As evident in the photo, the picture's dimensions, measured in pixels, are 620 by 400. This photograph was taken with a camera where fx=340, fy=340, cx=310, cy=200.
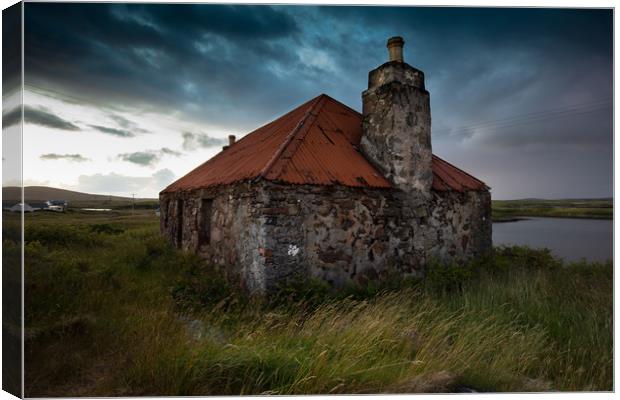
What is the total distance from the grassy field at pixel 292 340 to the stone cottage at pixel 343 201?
474 millimetres

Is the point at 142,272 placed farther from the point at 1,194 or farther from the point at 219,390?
the point at 219,390

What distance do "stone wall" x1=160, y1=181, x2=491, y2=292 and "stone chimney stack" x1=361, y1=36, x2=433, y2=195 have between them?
13.6 inches

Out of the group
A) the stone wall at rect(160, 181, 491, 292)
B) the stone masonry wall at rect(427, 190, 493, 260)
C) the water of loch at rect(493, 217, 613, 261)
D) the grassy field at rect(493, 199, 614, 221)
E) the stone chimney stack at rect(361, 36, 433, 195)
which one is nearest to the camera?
the grassy field at rect(493, 199, 614, 221)

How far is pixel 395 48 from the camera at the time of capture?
598 cm

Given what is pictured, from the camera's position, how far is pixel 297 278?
196 inches

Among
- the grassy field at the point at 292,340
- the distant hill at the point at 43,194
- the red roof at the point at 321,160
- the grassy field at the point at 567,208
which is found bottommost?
the grassy field at the point at 292,340

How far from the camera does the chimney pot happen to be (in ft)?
19.5

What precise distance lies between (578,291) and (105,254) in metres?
9.51

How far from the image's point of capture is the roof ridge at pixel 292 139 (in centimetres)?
503

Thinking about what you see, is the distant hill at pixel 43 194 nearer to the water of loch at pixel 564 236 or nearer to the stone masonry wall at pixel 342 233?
the stone masonry wall at pixel 342 233

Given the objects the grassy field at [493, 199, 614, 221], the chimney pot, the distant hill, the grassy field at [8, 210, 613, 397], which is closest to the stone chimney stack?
the chimney pot

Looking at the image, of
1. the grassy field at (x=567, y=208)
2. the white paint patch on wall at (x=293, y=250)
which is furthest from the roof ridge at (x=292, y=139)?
the grassy field at (x=567, y=208)

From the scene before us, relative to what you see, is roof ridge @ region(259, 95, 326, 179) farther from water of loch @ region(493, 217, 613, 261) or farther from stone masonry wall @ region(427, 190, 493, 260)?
water of loch @ region(493, 217, 613, 261)

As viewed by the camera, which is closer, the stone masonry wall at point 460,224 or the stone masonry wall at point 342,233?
the stone masonry wall at point 342,233
